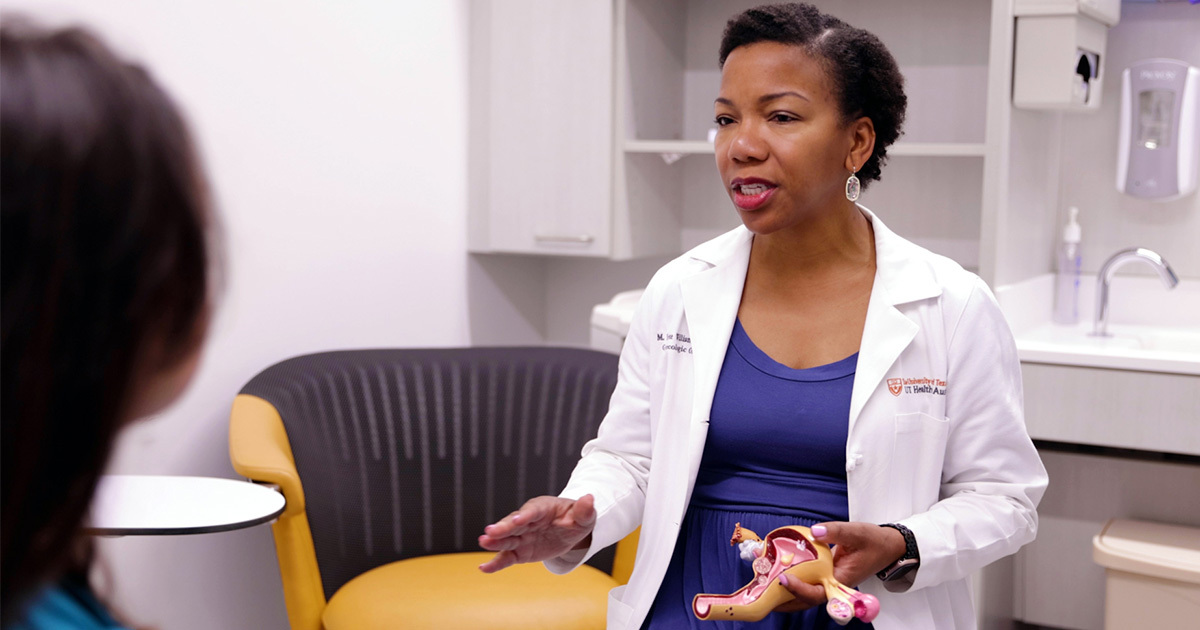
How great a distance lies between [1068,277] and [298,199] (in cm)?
197

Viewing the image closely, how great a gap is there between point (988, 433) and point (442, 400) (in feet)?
4.40

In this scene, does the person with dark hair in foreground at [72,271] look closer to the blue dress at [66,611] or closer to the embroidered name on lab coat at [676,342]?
the blue dress at [66,611]

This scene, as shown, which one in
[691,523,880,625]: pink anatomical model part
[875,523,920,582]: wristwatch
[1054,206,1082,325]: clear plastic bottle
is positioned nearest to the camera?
[691,523,880,625]: pink anatomical model part

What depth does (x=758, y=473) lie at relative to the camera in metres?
1.39

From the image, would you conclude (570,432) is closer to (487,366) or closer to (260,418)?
(487,366)

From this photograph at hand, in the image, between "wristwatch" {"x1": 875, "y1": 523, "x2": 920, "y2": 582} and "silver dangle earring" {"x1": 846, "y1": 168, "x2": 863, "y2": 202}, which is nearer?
"wristwatch" {"x1": 875, "y1": 523, "x2": 920, "y2": 582}

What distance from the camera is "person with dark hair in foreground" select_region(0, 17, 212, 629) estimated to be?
0.48 meters

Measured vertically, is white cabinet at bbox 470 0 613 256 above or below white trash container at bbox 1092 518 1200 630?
above

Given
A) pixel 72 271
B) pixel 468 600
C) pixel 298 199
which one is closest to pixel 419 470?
pixel 468 600

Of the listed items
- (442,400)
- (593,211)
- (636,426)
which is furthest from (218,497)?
(593,211)

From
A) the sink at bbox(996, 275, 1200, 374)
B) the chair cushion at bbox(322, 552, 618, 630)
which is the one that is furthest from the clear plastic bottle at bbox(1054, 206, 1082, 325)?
the chair cushion at bbox(322, 552, 618, 630)

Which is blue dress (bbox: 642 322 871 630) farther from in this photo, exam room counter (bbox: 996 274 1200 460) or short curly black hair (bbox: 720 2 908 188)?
exam room counter (bbox: 996 274 1200 460)

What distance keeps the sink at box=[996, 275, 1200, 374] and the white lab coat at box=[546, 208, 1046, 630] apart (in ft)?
3.69

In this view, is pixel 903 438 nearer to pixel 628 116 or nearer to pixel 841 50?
pixel 841 50
